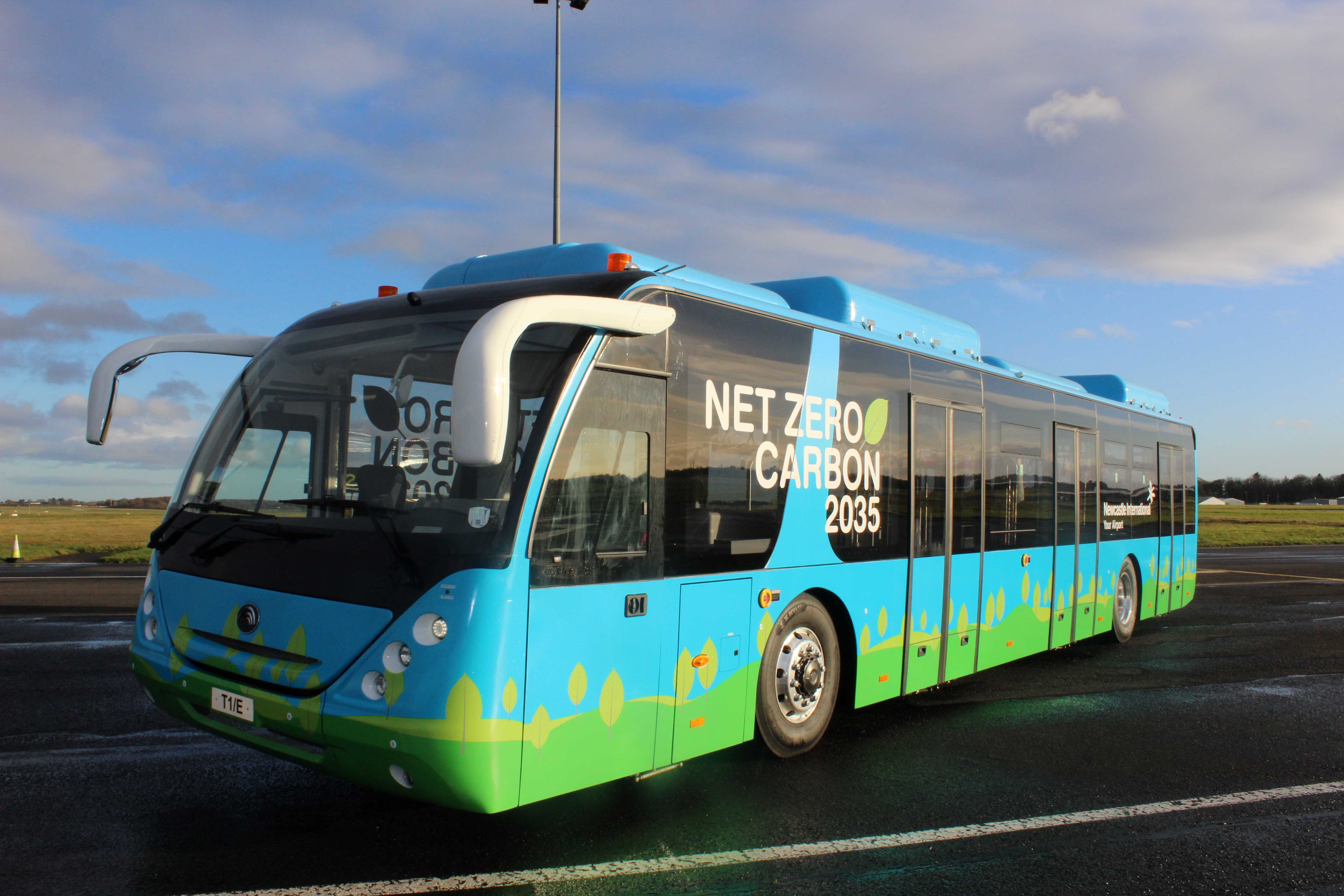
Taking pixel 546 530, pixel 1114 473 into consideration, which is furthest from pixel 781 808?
pixel 1114 473

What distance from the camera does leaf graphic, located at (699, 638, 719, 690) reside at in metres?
4.95

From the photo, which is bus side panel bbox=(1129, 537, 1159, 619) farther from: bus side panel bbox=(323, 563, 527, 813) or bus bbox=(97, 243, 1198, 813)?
bus side panel bbox=(323, 563, 527, 813)

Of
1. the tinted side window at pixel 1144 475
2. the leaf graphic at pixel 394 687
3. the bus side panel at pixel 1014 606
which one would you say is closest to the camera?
the leaf graphic at pixel 394 687

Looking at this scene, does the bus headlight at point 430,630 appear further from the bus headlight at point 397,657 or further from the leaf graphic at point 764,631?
the leaf graphic at point 764,631

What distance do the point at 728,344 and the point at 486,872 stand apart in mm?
2972

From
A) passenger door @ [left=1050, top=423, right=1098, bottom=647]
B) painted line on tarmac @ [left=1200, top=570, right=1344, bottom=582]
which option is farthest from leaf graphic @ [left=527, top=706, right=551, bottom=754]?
painted line on tarmac @ [left=1200, top=570, right=1344, bottom=582]

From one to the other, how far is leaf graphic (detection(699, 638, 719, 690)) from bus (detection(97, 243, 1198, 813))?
0.04ft

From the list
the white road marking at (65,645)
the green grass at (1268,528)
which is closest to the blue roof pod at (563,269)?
the white road marking at (65,645)

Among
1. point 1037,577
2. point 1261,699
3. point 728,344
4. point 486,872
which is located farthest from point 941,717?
point 486,872

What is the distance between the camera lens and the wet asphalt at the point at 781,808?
13.5ft

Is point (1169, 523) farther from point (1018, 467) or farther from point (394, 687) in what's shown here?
point (394, 687)

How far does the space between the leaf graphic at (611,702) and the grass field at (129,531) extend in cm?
343

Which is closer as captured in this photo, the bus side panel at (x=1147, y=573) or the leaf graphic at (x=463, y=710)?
the leaf graphic at (x=463, y=710)

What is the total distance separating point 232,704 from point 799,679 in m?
3.21
